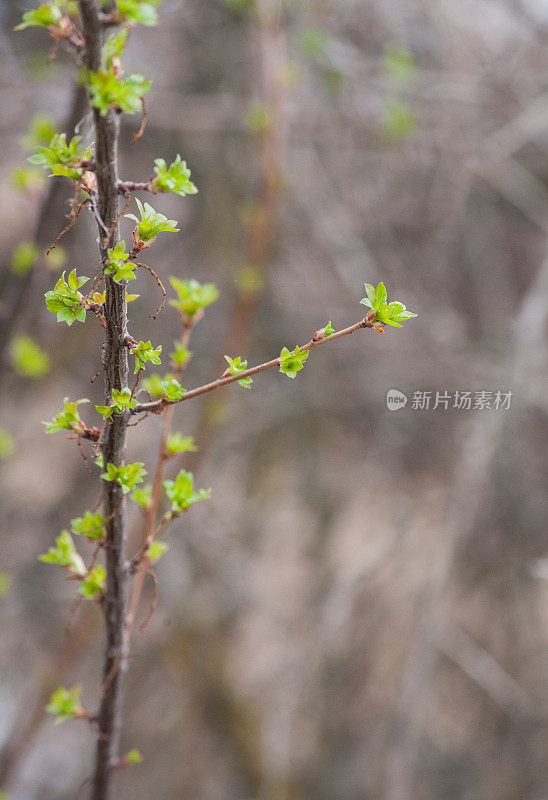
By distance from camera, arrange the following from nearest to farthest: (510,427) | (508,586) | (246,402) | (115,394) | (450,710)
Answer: (115,394), (510,427), (508,586), (450,710), (246,402)

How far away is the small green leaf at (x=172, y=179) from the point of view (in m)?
0.56

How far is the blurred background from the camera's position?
2.20 m

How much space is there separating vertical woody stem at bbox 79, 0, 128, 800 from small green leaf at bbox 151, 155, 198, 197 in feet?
0.13

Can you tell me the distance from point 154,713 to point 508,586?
1.65m

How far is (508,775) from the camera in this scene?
7.15 feet

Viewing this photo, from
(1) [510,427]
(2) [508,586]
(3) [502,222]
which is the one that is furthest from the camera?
(3) [502,222]

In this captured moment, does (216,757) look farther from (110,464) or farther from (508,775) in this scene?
(110,464)

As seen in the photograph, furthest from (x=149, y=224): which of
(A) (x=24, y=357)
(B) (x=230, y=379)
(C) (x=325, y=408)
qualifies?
(C) (x=325, y=408)

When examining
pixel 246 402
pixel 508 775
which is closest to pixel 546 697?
pixel 508 775

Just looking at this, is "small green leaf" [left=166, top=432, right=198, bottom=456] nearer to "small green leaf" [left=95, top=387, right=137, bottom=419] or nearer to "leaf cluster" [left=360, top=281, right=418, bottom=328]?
"small green leaf" [left=95, top=387, right=137, bottom=419]

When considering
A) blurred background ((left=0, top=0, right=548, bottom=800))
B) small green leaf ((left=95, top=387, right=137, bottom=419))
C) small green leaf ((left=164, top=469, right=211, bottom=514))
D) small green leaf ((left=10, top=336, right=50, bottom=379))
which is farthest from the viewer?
blurred background ((left=0, top=0, right=548, bottom=800))

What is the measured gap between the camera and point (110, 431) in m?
0.66

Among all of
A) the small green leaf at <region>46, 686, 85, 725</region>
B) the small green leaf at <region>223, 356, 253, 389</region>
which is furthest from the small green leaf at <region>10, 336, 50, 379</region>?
the small green leaf at <region>223, 356, 253, 389</region>

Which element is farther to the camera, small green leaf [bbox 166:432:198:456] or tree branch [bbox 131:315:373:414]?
small green leaf [bbox 166:432:198:456]
